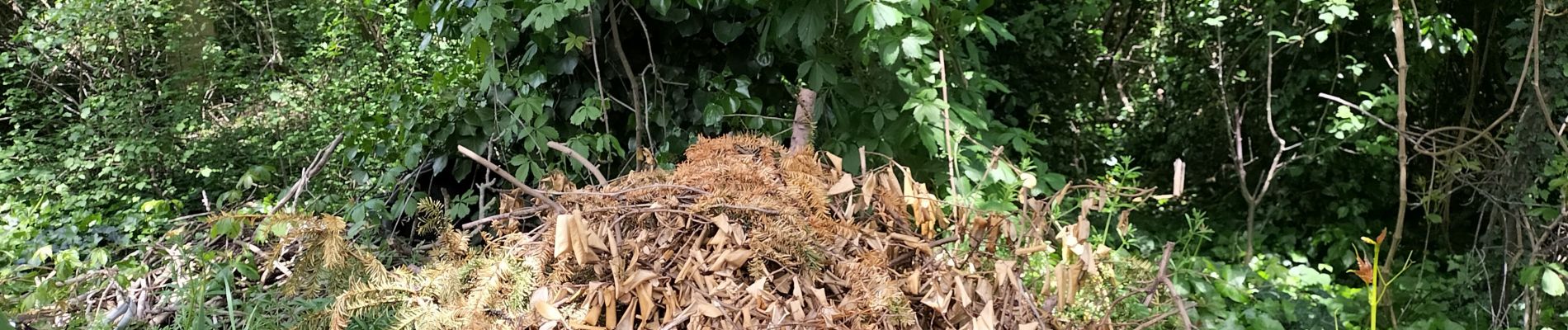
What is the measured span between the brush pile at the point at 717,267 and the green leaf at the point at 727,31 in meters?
0.89

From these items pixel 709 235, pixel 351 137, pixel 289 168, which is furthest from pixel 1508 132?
pixel 289 168

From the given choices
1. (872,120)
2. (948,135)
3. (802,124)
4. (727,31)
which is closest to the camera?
(802,124)

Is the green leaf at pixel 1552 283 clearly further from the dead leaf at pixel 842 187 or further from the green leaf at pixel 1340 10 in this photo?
the dead leaf at pixel 842 187

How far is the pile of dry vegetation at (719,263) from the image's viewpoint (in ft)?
2.86

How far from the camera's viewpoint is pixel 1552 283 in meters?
2.27

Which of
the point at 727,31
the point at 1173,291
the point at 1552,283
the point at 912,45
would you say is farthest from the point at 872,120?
the point at 1552,283

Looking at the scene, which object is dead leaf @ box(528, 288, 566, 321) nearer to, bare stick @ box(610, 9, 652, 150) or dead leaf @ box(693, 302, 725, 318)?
dead leaf @ box(693, 302, 725, 318)

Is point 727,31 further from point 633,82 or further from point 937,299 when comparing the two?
point 937,299

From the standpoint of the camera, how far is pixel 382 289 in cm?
105

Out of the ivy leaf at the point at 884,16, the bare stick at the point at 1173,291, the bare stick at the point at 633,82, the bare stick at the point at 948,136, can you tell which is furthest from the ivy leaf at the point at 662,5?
the bare stick at the point at 1173,291

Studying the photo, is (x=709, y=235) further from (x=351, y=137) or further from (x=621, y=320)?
(x=351, y=137)

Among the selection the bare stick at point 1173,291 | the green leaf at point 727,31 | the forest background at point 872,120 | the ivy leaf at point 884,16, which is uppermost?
the ivy leaf at point 884,16

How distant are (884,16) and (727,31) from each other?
0.40 m

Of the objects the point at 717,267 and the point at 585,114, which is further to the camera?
the point at 585,114
